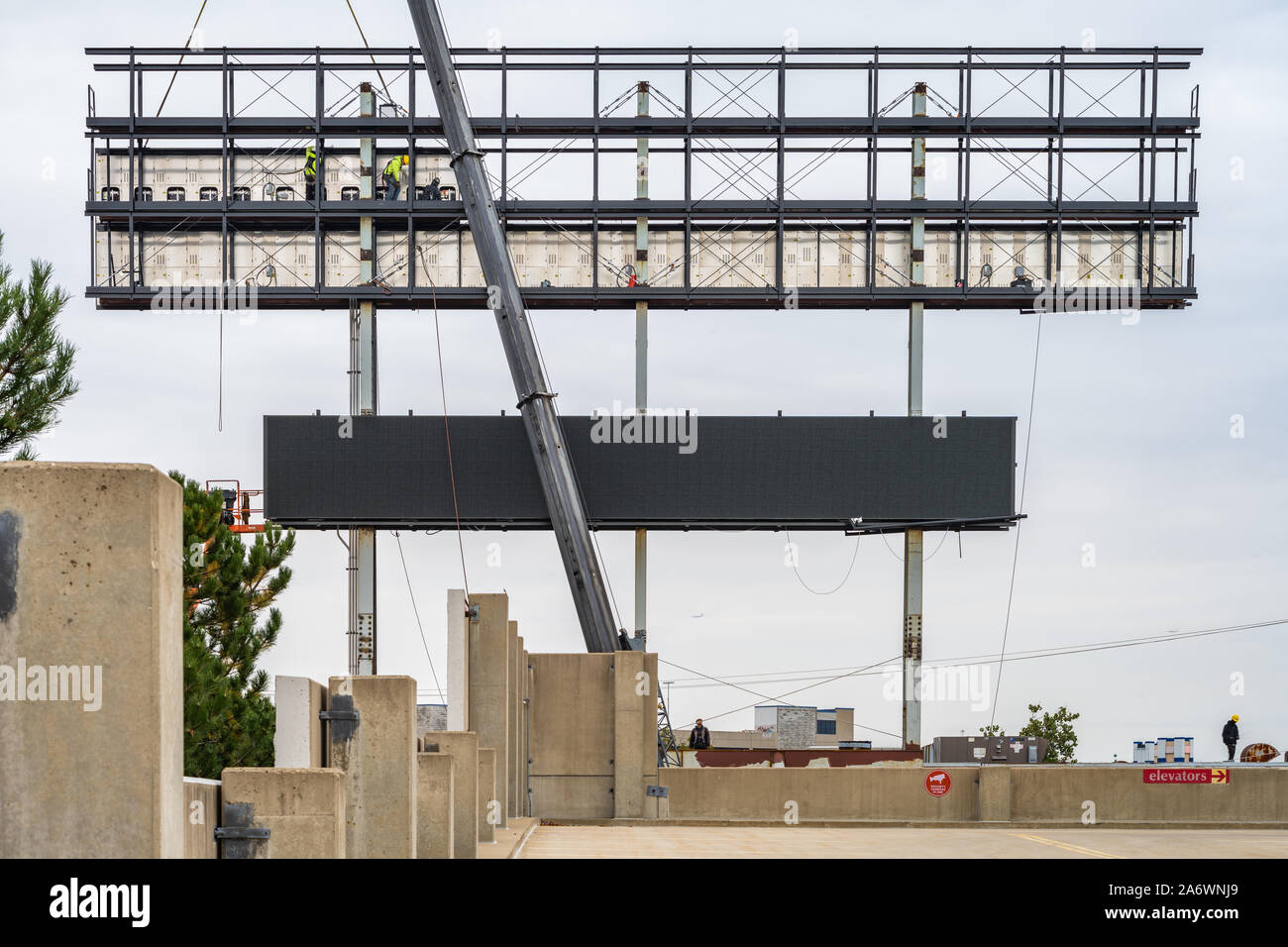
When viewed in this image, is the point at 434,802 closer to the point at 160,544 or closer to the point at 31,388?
the point at 160,544

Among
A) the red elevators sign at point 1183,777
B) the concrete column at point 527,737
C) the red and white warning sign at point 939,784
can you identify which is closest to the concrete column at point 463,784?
the concrete column at point 527,737

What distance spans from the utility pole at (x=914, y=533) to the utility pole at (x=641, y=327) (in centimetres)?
626

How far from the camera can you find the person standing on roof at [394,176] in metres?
42.0

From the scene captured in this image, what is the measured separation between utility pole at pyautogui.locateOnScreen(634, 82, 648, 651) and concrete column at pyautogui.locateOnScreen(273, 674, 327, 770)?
27.0 metres

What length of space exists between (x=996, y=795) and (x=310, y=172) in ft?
74.6

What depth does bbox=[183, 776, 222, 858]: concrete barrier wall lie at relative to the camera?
30.1 ft

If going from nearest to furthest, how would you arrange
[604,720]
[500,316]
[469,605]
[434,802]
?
[434,802] < [469,605] < [604,720] < [500,316]

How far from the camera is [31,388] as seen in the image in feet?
77.6

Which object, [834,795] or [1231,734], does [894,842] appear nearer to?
[834,795]

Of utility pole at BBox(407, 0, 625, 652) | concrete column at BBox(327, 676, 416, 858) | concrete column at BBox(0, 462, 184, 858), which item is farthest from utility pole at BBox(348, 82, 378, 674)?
concrete column at BBox(0, 462, 184, 858)

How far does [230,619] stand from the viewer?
38.1 meters

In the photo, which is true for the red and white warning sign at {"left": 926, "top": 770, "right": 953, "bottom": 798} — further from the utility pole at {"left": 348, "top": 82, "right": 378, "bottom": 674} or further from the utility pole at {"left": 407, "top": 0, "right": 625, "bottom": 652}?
the utility pole at {"left": 348, "top": 82, "right": 378, "bottom": 674}
